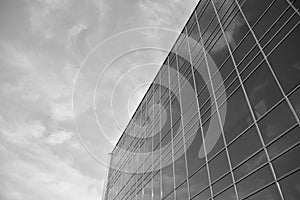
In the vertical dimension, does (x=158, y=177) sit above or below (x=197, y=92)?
below

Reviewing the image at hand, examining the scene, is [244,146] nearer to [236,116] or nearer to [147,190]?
[236,116]

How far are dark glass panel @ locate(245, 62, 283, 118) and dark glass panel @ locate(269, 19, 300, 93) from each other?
15.6 inches

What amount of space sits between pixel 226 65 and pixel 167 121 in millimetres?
8375

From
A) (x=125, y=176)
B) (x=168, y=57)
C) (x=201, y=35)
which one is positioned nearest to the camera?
(x=201, y=35)

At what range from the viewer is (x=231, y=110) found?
1227 centimetres

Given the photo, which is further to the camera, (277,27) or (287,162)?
(277,27)

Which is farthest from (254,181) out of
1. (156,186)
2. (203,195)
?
(156,186)

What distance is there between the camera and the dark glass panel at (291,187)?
302 inches

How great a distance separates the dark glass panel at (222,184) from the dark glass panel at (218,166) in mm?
296

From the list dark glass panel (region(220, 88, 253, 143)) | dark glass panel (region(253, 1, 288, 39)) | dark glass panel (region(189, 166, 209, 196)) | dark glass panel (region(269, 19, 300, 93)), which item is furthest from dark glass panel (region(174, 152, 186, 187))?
dark glass panel (region(253, 1, 288, 39))

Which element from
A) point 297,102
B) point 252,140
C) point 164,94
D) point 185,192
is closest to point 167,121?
point 164,94

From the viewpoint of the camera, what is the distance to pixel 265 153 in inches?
368

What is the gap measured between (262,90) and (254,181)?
4.06 meters

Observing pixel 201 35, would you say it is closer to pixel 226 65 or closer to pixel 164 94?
pixel 226 65
